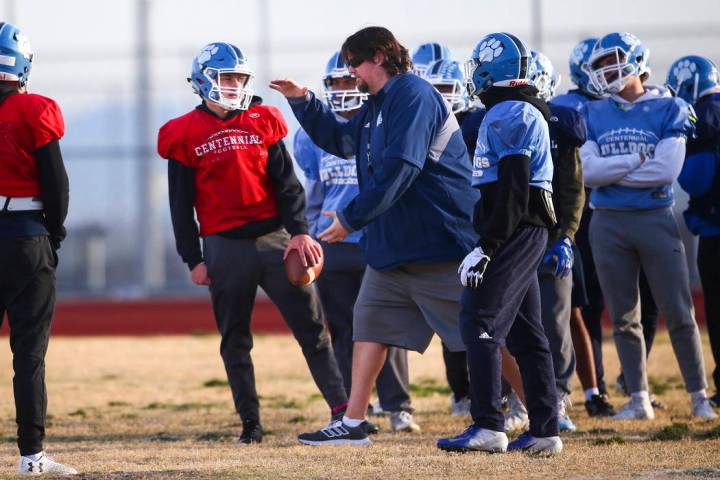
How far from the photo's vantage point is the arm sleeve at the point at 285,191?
6859 millimetres

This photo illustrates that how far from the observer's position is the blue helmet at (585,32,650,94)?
740 centimetres

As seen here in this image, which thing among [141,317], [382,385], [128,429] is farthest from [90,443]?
[141,317]

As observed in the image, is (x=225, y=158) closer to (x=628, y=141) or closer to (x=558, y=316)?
(x=558, y=316)

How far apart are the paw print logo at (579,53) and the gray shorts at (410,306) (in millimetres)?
2168

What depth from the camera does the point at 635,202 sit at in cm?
748

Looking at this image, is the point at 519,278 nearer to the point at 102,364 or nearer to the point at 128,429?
the point at 128,429

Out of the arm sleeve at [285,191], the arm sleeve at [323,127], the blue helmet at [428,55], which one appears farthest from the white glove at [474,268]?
the blue helmet at [428,55]

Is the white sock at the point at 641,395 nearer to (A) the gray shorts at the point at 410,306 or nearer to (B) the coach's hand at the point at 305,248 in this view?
(A) the gray shorts at the point at 410,306

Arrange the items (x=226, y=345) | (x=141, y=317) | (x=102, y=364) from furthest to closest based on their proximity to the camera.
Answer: (x=141, y=317), (x=102, y=364), (x=226, y=345)

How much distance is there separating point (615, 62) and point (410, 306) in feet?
6.56

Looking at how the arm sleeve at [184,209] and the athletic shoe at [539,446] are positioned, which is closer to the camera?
the athletic shoe at [539,446]

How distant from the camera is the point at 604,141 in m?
7.54

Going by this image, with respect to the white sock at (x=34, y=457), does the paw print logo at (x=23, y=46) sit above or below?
above

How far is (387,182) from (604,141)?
80.6 inches
